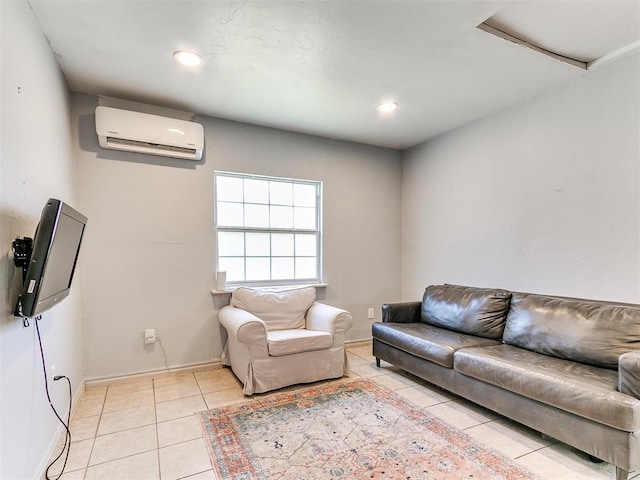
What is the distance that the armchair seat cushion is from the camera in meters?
2.67

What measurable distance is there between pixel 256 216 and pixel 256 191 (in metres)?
0.27

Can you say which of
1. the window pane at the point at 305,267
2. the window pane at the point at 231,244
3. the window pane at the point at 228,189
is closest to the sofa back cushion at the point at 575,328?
the window pane at the point at 305,267

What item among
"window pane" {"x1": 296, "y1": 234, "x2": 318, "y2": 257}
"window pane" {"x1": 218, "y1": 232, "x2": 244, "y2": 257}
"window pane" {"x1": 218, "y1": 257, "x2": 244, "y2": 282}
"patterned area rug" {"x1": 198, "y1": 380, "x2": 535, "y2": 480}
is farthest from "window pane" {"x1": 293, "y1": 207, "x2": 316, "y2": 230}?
"patterned area rug" {"x1": 198, "y1": 380, "x2": 535, "y2": 480}

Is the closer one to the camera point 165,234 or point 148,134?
point 148,134

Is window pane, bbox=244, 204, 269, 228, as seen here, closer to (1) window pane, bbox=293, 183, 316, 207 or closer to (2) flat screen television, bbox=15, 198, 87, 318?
(1) window pane, bbox=293, 183, 316, 207

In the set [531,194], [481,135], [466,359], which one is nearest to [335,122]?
[481,135]

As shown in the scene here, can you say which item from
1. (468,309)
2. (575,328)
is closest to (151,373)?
(468,309)

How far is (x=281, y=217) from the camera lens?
12.3 ft

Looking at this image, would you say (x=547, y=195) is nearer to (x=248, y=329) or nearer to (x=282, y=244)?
(x=282, y=244)

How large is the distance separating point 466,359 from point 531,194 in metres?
1.56

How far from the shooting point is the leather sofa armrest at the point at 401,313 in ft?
10.9

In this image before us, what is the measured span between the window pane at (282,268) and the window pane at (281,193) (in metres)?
0.64

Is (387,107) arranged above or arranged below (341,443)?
above

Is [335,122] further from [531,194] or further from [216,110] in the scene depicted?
[531,194]
